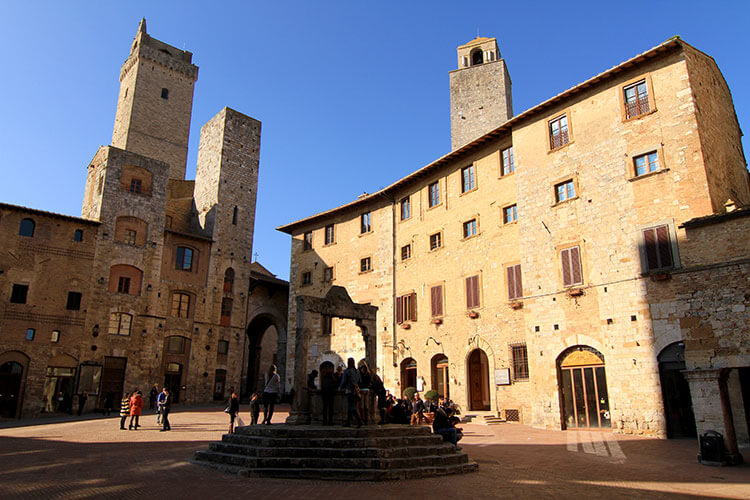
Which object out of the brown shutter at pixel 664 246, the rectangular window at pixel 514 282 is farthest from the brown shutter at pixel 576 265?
the brown shutter at pixel 664 246

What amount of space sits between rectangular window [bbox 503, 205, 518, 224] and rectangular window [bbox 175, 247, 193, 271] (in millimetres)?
20011

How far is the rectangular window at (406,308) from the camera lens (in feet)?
86.4

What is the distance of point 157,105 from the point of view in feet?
150

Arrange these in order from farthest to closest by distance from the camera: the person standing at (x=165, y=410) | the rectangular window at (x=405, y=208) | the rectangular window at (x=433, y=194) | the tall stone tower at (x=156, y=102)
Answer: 1. the tall stone tower at (x=156, y=102)
2. the rectangular window at (x=405, y=208)
3. the rectangular window at (x=433, y=194)
4. the person standing at (x=165, y=410)

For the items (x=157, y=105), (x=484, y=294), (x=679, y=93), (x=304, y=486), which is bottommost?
(x=304, y=486)

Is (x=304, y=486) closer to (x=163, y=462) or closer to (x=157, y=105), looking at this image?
(x=163, y=462)

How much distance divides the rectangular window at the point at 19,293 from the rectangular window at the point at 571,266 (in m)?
25.3

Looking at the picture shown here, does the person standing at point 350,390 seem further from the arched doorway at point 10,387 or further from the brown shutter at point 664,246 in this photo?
the arched doorway at point 10,387

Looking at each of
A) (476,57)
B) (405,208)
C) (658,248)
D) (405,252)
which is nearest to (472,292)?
(405,252)

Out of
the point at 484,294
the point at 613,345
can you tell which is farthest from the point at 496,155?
the point at 613,345

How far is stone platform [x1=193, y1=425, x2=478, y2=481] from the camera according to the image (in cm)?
977

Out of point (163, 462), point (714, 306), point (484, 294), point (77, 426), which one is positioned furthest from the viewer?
point (484, 294)

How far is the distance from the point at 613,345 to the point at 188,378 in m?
23.8

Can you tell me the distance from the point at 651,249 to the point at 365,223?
16.9 meters
